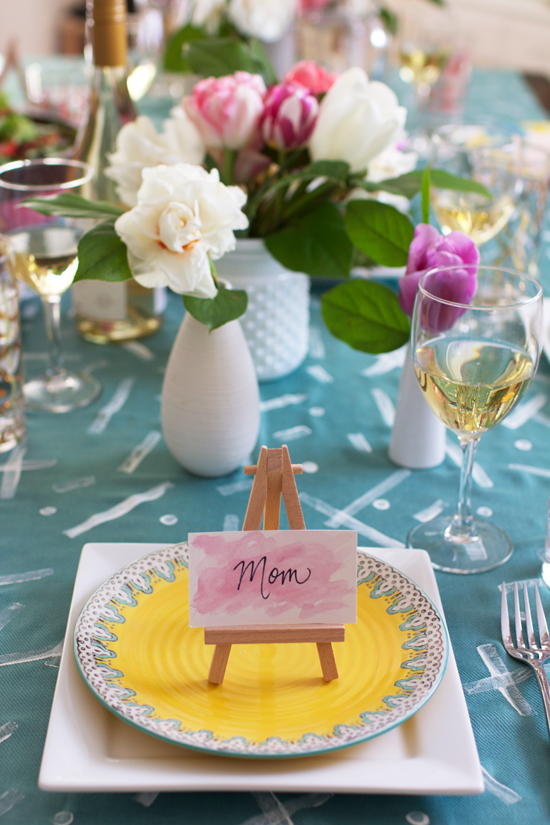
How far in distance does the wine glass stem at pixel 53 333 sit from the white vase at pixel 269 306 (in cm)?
19

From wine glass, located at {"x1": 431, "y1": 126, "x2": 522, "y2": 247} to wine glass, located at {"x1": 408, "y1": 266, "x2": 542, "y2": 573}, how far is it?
14.9 inches

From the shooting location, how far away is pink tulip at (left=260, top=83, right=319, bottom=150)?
28.6 inches

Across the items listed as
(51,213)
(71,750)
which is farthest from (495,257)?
(71,750)

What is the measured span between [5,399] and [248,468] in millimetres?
403

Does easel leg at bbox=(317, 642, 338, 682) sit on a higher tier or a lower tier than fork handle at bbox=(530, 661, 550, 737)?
higher

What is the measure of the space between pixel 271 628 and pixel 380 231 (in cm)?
41

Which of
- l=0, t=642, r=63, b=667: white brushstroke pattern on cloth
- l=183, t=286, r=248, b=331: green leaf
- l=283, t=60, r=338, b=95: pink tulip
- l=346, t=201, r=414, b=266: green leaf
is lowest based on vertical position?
l=0, t=642, r=63, b=667: white brushstroke pattern on cloth

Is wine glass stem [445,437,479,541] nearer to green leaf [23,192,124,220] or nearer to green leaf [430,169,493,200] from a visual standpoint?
green leaf [430,169,493,200]

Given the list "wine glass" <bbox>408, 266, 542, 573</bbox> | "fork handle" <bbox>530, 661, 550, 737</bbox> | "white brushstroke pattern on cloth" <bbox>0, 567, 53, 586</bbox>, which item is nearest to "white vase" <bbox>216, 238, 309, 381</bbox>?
"wine glass" <bbox>408, 266, 542, 573</bbox>

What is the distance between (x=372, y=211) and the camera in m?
0.73

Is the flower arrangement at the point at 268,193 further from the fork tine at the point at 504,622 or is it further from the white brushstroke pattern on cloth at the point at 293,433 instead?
the fork tine at the point at 504,622

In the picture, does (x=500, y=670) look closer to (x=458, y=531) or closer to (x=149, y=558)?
(x=458, y=531)

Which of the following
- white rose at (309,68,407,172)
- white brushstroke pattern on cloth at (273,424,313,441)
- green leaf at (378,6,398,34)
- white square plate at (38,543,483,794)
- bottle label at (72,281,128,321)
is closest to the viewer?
white square plate at (38,543,483,794)

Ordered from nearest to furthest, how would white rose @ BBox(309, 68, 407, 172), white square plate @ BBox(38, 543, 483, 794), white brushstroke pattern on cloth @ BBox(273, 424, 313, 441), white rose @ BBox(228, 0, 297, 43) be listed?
white square plate @ BBox(38, 543, 483, 794) < white rose @ BBox(309, 68, 407, 172) < white brushstroke pattern on cloth @ BBox(273, 424, 313, 441) < white rose @ BBox(228, 0, 297, 43)
